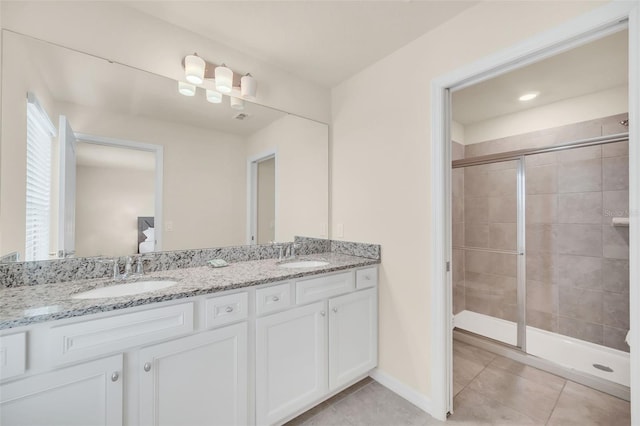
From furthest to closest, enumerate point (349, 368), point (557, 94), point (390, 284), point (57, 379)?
1. point (557, 94)
2. point (390, 284)
3. point (349, 368)
4. point (57, 379)

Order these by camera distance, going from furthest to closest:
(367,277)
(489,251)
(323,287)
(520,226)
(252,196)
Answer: (489,251) → (520,226) → (252,196) → (367,277) → (323,287)

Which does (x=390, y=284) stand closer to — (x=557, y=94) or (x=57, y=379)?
(x=57, y=379)

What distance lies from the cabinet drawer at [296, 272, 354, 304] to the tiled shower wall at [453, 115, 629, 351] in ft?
6.35

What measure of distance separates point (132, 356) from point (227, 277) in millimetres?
500

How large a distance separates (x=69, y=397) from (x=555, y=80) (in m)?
3.52

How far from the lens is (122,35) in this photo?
146cm

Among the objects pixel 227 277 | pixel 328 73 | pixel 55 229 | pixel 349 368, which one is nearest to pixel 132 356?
Answer: pixel 227 277

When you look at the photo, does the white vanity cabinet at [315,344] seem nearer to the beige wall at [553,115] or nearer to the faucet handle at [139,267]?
the faucet handle at [139,267]

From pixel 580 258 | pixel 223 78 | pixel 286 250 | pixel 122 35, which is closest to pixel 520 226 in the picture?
pixel 580 258

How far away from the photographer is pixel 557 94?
2385 mm

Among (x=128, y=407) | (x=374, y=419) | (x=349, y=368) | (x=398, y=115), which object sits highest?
(x=398, y=115)

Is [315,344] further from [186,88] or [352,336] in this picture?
[186,88]

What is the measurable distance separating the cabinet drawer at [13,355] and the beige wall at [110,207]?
2.12 ft

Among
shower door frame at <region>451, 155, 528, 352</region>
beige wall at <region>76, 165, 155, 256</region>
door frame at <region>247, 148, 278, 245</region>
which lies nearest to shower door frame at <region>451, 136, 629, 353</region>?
shower door frame at <region>451, 155, 528, 352</region>
